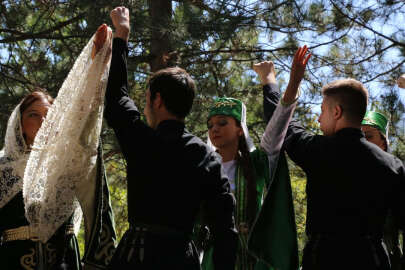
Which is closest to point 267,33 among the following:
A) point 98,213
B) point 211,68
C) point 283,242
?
point 211,68

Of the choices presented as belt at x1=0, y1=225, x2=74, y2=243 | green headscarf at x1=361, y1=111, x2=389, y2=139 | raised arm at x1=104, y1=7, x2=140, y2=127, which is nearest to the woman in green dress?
green headscarf at x1=361, y1=111, x2=389, y2=139

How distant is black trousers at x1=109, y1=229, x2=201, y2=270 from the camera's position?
→ 280 cm

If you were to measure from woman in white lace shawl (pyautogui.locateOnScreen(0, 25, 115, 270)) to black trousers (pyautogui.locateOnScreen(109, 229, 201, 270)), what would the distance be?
55 cm

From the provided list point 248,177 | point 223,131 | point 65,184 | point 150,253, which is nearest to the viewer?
point 150,253

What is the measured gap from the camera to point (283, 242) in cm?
379

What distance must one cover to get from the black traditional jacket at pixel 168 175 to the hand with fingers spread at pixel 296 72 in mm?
658

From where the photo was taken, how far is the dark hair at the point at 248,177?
4250 millimetres

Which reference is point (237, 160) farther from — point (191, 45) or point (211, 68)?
point (211, 68)

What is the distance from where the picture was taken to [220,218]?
9.62 feet

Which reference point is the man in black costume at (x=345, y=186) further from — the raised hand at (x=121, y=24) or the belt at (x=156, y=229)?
the raised hand at (x=121, y=24)

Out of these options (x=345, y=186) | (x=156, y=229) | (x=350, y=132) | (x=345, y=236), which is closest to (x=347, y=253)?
(x=345, y=236)

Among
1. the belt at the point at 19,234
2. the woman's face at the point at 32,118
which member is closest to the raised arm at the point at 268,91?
the woman's face at the point at 32,118

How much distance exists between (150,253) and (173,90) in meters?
0.81

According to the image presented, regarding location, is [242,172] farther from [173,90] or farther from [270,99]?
[173,90]
